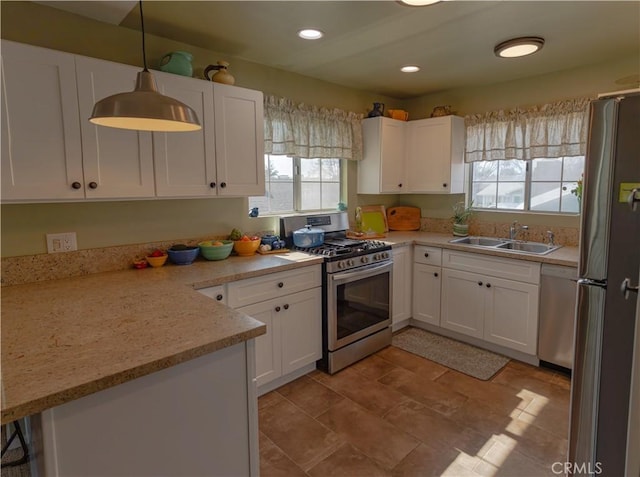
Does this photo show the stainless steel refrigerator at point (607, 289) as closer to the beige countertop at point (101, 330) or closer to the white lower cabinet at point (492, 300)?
the white lower cabinet at point (492, 300)

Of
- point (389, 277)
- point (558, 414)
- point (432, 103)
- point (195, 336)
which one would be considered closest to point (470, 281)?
point (389, 277)

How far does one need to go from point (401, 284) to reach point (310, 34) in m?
2.20

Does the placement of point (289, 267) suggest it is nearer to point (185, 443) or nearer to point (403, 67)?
point (185, 443)

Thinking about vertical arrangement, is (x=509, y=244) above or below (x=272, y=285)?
above

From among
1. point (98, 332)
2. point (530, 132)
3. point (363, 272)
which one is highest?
point (530, 132)

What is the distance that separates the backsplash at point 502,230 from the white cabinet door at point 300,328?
187 cm

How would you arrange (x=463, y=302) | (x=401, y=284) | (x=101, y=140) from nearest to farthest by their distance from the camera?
1. (x=101, y=140)
2. (x=463, y=302)
3. (x=401, y=284)

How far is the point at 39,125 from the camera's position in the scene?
71.9 inches

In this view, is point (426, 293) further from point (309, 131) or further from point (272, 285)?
point (309, 131)

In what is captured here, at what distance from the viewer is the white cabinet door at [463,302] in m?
3.17

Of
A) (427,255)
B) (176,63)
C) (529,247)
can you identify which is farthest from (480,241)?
(176,63)

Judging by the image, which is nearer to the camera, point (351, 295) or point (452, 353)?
point (351, 295)

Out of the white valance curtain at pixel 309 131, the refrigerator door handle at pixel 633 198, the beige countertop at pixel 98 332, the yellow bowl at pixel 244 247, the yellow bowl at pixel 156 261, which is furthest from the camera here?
the white valance curtain at pixel 309 131

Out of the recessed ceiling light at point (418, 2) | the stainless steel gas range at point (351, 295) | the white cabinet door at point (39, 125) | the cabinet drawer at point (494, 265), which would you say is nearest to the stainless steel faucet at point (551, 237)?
the cabinet drawer at point (494, 265)
